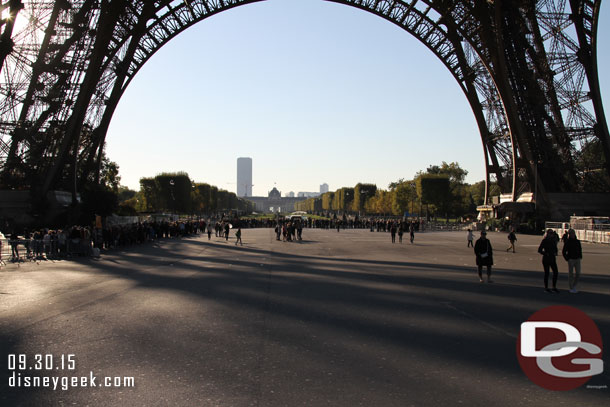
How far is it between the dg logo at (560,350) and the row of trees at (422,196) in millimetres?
77333

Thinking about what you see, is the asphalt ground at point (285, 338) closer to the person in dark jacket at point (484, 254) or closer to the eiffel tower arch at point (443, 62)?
the person in dark jacket at point (484, 254)

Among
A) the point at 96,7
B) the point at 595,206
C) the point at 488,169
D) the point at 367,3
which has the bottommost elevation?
the point at 595,206

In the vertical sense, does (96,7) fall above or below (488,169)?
above

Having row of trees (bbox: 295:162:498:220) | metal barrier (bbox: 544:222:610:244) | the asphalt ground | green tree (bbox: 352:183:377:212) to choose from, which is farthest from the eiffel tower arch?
green tree (bbox: 352:183:377:212)

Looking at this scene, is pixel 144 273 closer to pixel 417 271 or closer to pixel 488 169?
pixel 417 271

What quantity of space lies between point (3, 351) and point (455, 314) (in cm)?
766

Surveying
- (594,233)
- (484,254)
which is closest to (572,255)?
(484,254)

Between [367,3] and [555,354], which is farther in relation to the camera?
[367,3]

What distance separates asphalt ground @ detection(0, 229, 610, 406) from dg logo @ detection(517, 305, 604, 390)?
0.60ft

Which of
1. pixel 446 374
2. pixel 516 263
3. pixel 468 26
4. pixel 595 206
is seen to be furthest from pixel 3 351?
pixel 595 206

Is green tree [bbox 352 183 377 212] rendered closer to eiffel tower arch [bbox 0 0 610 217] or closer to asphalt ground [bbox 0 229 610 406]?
eiffel tower arch [bbox 0 0 610 217]

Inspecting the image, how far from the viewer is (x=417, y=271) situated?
17.7m

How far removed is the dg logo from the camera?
5918mm

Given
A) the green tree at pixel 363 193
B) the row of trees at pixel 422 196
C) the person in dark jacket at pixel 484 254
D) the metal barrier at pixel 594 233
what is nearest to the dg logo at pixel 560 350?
the person in dark jacket at pixel 484 254
